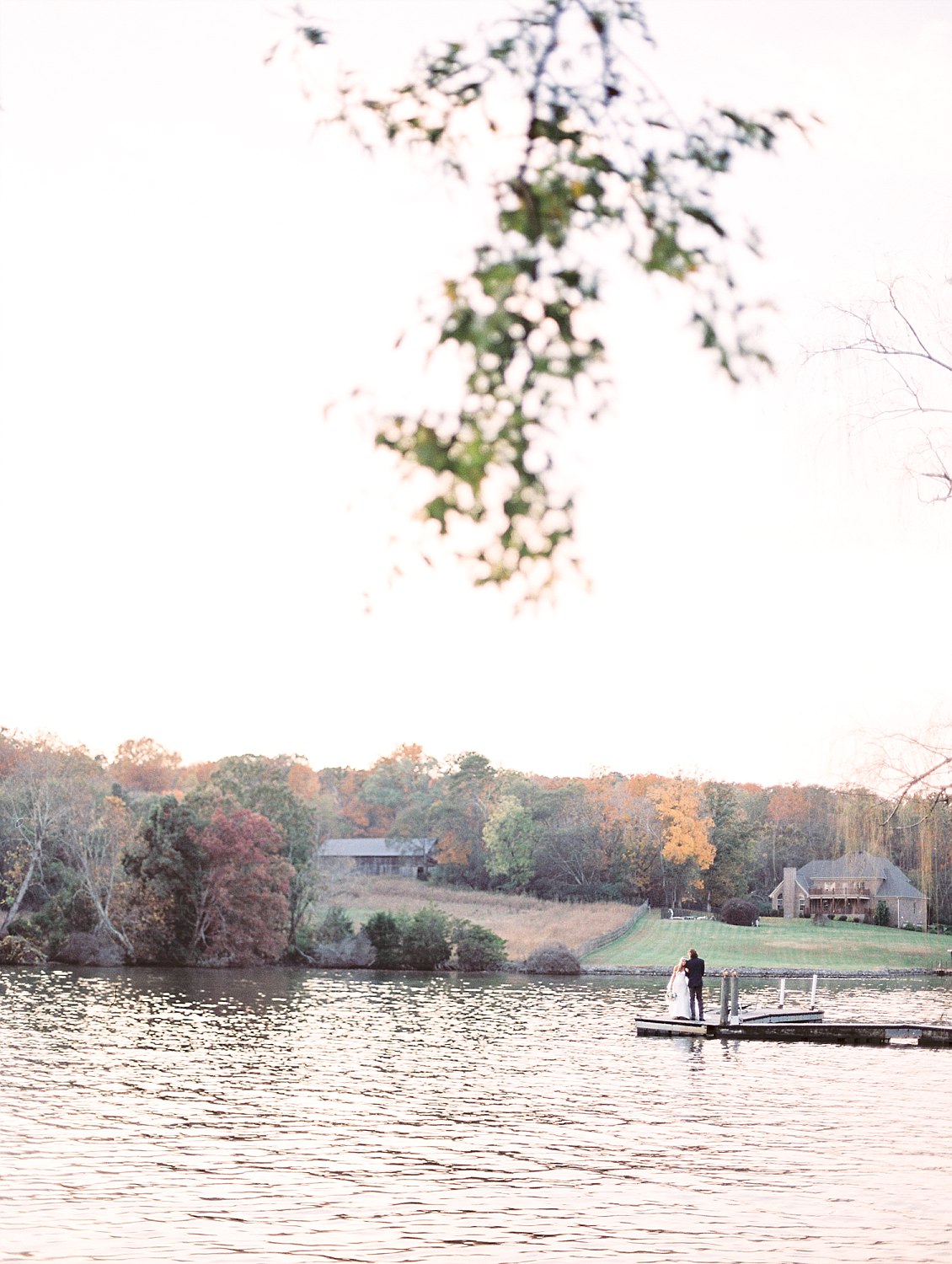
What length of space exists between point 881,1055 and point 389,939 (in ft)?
118

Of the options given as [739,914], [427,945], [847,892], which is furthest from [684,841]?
[427,945]

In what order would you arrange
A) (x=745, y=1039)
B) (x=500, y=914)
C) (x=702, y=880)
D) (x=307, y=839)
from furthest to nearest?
(x=702, y=880), (x=500, y=914), (x=307, y=839), (x=745, y=1039)

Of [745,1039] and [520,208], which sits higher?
[520,208]

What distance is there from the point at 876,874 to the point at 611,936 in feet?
95.7

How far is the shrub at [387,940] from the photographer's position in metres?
63.7

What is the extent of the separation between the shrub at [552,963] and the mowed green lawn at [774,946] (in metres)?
2.50

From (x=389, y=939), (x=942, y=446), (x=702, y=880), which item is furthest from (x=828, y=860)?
(x=942, y=446)

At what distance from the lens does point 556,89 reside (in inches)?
214

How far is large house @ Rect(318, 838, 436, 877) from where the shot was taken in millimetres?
114000

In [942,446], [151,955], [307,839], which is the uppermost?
[942,446]

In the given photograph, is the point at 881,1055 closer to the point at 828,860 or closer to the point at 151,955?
the point at 151,955

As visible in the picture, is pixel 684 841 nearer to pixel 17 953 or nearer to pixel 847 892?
pixel 847 892

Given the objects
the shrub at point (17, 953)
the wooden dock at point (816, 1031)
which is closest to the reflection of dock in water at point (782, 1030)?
the wooden dock at point (816, 1031)

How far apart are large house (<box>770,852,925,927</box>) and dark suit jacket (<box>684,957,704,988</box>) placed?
56922 millimetres
